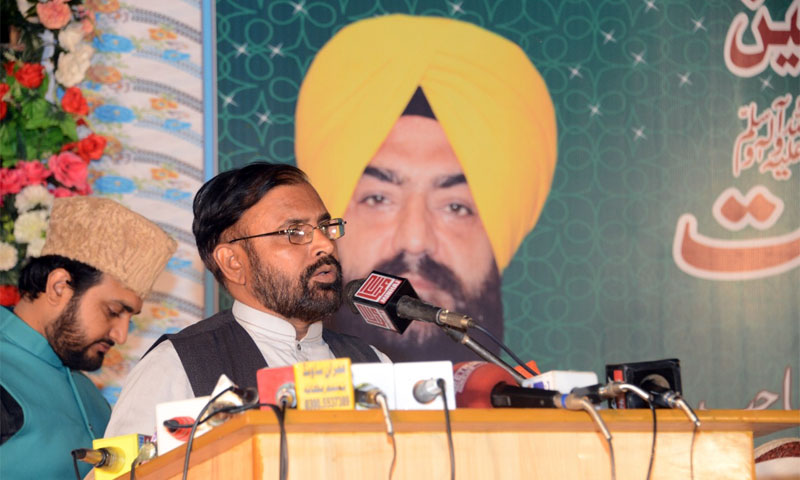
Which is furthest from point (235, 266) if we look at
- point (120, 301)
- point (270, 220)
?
point (120, 301)

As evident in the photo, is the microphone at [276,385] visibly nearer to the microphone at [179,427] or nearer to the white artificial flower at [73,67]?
the microphone at [179,427]

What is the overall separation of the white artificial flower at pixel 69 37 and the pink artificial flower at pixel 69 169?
1.29 feet

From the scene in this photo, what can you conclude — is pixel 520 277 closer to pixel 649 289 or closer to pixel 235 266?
pixel 649 289

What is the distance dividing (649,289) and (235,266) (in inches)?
80.2

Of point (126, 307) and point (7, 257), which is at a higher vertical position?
point (7, 257)

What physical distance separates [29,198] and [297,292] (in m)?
1.33

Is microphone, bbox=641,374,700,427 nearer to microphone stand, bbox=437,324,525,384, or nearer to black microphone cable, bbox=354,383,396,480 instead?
microphone stand, bbox=437,324,525,384

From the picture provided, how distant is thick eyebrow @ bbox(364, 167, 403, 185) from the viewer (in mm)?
3738

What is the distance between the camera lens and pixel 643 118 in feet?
13.1

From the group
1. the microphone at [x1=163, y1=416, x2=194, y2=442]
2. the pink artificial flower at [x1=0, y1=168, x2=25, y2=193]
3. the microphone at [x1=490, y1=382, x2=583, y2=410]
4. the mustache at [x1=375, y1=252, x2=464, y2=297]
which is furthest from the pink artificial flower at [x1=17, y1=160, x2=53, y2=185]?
the microphone at [x1=490, y1=382, x2=583, y2=410]

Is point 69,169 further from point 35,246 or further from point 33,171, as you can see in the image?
point 35,246

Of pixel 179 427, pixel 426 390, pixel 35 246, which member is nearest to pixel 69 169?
pixel 35 246

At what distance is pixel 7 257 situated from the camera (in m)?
3.22

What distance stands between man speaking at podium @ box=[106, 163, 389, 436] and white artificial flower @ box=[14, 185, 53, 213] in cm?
97
